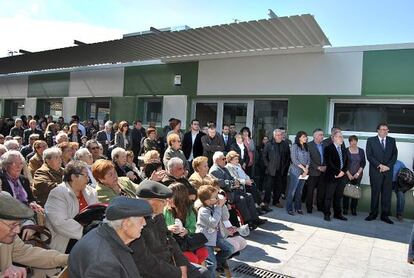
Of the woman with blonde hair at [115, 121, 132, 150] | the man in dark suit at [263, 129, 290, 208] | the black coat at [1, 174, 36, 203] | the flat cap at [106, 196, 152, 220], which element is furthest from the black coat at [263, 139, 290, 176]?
the flat cap at [106, 196, 152, 220]

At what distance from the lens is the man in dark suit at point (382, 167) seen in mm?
7152

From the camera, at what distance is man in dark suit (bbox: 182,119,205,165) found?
8.25 m

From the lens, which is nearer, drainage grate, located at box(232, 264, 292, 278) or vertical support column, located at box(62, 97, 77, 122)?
drainage grate, located at box(232, 264, 292, 278)

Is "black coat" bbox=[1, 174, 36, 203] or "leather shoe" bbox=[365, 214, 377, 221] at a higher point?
"black coat" bbox=[1, 174, 36, 203]

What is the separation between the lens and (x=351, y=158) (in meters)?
7.47

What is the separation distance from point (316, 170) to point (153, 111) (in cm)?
574

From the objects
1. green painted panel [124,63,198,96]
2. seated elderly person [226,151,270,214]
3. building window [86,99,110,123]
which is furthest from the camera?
building window [86,99,110,123]

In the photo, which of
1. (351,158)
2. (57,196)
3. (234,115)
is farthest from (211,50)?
(57,196)

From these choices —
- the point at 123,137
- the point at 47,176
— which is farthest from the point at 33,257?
the point at 123,137

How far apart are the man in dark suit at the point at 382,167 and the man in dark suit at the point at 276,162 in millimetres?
1663

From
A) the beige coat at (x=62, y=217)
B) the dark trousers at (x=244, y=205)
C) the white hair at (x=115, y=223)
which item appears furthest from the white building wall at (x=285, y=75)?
the white hair at (x=115, y=223)

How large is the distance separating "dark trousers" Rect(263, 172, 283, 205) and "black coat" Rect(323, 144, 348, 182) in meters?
1.00

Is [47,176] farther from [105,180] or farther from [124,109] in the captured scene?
[124,109]

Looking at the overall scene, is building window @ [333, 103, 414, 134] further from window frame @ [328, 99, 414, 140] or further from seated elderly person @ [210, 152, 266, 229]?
seated elderly person @ [210, 152, 266, 229]
